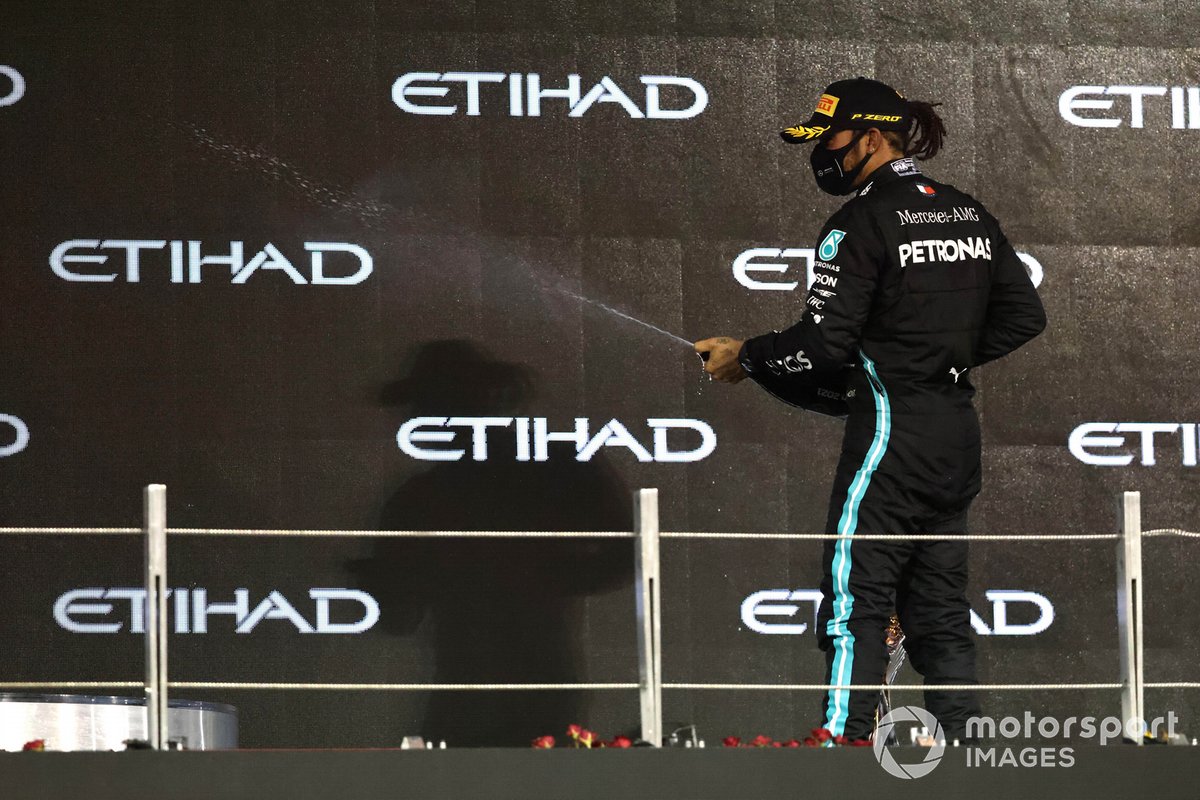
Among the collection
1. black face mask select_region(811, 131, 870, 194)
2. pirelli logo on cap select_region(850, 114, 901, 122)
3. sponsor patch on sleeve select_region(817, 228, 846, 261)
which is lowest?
sponsor patch on sleeve select_region(817, 228, 846, 261)

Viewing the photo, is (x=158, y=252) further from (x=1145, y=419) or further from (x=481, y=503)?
(x=1145, y=419)

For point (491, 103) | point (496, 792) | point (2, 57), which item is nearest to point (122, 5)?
point (2, 57)

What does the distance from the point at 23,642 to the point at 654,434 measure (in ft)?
5.72

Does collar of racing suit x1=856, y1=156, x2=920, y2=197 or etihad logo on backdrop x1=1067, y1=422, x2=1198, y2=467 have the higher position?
collar of racing suit x1=856, y1=156, x2=920, y2=197

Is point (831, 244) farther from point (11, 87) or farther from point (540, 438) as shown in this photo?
point (11, 87)

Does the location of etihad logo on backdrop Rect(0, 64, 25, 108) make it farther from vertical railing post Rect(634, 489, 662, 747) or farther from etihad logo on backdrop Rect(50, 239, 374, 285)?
vertical railing post Rect(634, 489, 662, 747)

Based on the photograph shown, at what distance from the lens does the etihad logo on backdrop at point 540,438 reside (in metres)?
5.18

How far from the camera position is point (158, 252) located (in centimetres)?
510

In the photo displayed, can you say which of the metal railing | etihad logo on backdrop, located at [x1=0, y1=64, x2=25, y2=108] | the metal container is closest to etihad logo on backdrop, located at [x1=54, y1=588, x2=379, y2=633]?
the metal container

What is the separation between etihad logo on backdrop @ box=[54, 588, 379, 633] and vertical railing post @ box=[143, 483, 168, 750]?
1.78 meters

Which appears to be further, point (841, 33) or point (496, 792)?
point (841, 33)

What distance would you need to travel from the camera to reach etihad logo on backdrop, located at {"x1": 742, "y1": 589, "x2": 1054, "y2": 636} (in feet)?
17.2

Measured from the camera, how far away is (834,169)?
404cm

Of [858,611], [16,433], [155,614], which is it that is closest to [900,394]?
[858,611]
